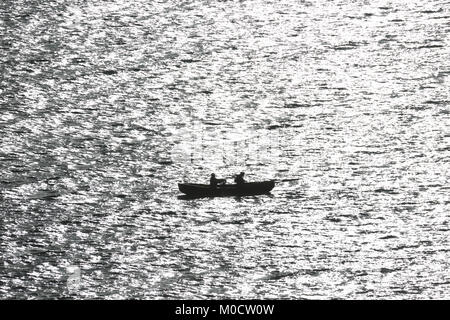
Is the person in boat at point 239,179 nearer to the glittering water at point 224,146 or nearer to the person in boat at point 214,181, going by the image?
the person in boat at point 214,181

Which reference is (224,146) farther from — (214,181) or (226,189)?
(226,189)

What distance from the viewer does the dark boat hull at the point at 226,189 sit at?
306 feet

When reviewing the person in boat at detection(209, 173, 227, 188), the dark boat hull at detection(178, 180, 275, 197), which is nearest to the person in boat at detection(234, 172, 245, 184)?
the dark boat hull at detection(178, 180, 275, 197)

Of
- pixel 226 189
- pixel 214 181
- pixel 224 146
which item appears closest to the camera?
pixel 226 189

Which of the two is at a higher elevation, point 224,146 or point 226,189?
point 226,189

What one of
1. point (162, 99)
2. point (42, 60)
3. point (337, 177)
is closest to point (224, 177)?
point (337, 177)

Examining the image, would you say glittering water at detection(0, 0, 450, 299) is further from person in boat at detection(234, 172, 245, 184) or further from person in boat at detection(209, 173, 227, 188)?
person in boat at detection(209, 173, 227, 188)

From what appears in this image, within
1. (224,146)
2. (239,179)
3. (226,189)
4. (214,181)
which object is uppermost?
(239,179)

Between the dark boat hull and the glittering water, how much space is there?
23.8 inches

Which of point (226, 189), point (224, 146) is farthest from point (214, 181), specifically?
point (224, 146)

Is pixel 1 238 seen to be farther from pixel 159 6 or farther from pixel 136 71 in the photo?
pixel 159 6

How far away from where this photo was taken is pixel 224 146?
3994 inches

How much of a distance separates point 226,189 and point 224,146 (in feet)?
26.6

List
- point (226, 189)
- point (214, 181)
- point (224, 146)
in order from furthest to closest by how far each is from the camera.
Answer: point (224, 146) → point (214, 181) → point (226, 189)
